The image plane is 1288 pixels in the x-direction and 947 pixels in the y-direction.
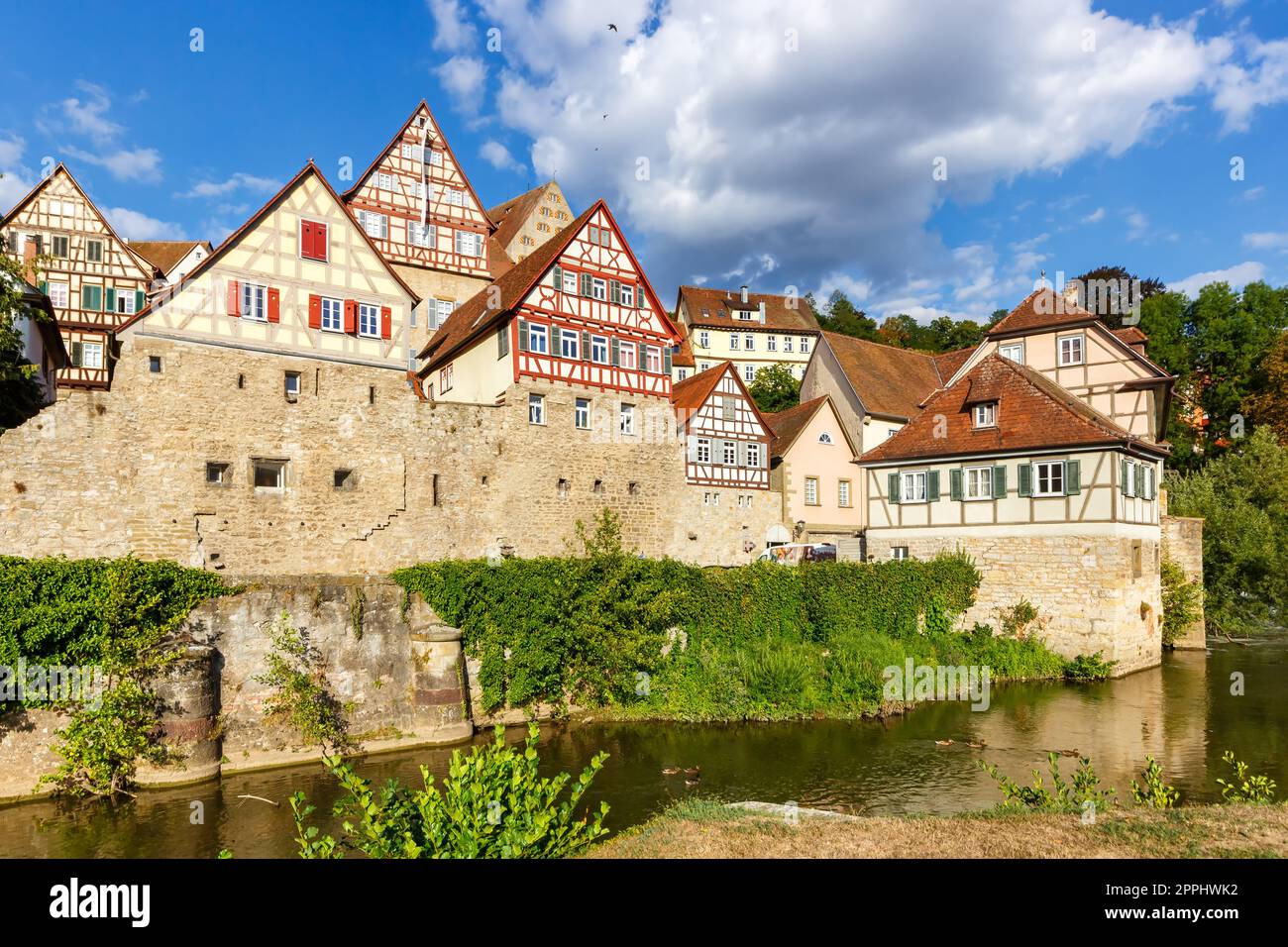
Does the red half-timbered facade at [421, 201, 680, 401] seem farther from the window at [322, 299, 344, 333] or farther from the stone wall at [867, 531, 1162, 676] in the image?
the stone wall at [867, 531, 1162, 676]

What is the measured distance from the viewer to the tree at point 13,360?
1661 cm

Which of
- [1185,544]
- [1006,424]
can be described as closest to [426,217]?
[1006,424]

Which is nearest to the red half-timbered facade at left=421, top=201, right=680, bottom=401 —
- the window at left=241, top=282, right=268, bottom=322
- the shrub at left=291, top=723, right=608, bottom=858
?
the window at left=241, top=282, right=268, bottom=322

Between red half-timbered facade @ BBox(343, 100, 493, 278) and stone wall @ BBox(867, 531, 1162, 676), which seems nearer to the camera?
stone wall @ BBox(867, 531, 1162, 676)

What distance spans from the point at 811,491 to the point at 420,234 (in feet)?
64.1

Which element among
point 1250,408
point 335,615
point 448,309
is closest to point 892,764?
point 335,615

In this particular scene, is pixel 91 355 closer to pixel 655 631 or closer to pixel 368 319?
pixel 368 319

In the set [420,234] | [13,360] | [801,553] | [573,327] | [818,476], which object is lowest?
[801,553]

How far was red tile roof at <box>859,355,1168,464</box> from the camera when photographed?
25172 millimetres

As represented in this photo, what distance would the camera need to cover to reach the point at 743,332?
207 feet

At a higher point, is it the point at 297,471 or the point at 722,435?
the point at 722,435

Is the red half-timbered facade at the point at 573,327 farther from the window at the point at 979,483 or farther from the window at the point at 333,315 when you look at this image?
the window at the point at 979,483

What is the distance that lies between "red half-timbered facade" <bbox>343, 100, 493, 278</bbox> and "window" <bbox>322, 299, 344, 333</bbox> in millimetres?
10865

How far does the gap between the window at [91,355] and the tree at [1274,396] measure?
4815 centimetres
